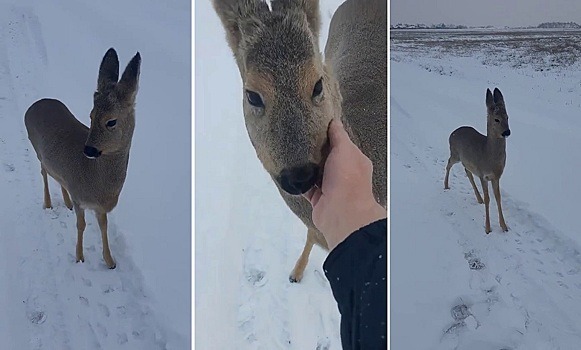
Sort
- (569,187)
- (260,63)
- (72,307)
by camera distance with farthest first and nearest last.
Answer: (569,187) → (72,307) → (260,63)

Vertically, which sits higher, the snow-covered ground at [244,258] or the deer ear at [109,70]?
the deer ear at [109,70]

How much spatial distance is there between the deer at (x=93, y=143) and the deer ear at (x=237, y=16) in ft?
1.13

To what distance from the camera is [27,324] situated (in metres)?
1.88

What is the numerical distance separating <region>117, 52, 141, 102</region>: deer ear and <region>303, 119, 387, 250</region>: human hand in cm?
67

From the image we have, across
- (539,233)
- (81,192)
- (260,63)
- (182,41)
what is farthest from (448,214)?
(81,192)

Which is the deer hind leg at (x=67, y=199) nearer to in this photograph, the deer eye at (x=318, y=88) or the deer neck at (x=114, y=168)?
the deer neck at (x=114, y=168)

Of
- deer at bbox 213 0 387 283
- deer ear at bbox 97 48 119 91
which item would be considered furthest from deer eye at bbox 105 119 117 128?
deer at bbox 213 0 387 283

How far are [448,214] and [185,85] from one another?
3.79ft

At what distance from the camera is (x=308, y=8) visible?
1783 millimetres

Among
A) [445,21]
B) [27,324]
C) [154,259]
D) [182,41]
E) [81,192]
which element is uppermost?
[445,21]

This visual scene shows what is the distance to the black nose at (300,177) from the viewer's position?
5.95 feet

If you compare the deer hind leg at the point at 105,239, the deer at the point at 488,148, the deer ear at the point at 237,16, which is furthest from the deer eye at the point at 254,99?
the deer at the point at 488,148

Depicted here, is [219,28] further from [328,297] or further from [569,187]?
[569,187]

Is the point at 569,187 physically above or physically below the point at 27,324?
above
